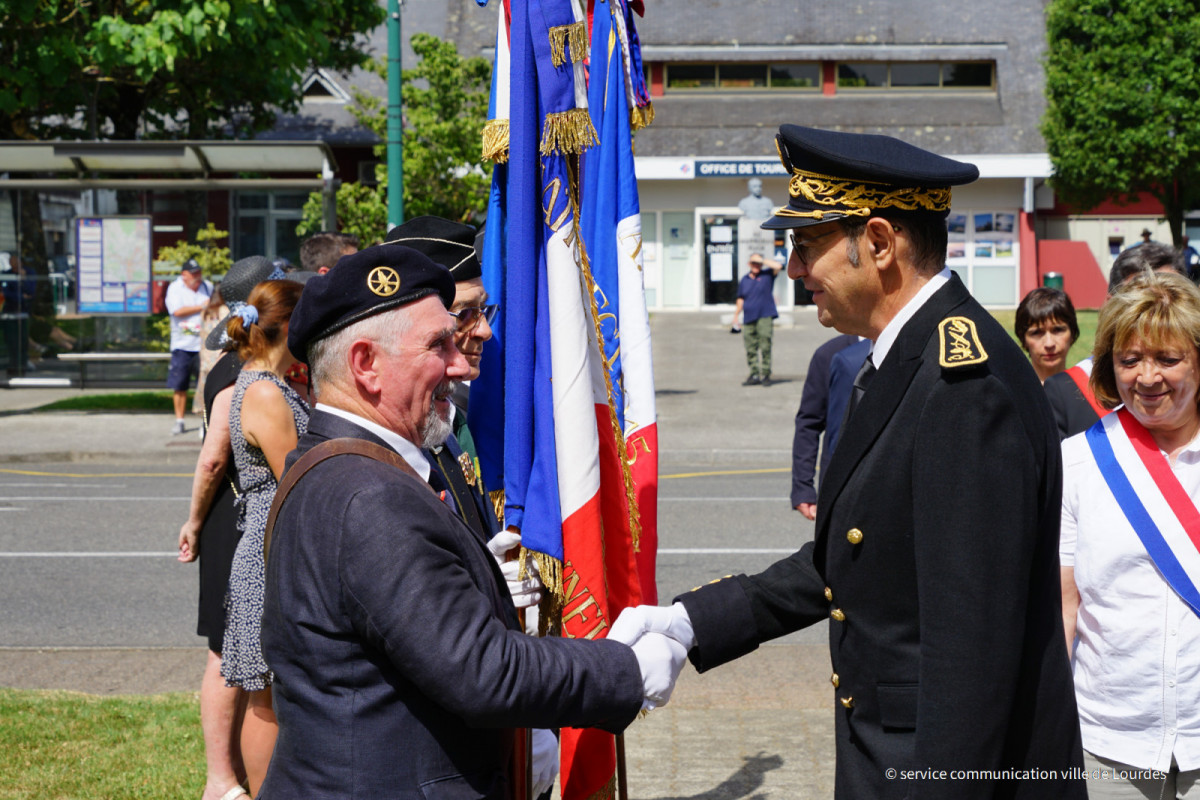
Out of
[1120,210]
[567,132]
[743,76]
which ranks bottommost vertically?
[567,132]

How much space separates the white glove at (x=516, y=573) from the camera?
11.8 ft

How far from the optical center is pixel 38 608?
7.61 meters

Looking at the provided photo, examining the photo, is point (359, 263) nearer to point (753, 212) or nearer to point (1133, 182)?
point (753, 212)

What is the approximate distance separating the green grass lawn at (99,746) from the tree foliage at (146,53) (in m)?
13.3

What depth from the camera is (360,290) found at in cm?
241

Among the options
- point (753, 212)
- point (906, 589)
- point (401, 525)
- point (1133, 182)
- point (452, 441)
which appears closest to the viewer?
point (401, 525)

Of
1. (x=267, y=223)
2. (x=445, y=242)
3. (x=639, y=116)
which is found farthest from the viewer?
(x=267, y=223)

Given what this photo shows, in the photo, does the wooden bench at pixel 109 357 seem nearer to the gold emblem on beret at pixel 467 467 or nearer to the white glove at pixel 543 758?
the gold emblem on beret at pixel 467 467

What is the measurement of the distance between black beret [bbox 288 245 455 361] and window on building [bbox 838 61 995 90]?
35256 millimetres

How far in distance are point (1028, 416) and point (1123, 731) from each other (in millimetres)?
1436

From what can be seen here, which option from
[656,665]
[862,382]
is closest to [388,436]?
[656,665]

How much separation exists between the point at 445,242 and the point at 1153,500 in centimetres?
231

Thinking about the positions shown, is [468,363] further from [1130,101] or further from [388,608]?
[1130,101]

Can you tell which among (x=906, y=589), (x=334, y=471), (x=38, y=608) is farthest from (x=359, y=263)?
(x=38, y=608)
